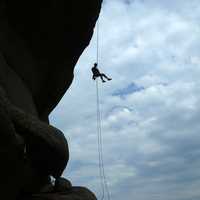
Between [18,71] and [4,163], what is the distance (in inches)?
132

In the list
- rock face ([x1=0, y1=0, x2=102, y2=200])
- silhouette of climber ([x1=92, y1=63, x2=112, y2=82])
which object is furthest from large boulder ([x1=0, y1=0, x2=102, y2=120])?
silhouette of climber ([x1=92, y1=63, x2=112, y2=82])

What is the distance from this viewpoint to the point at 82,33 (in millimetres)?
12086

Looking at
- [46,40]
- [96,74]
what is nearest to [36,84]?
[46,40]

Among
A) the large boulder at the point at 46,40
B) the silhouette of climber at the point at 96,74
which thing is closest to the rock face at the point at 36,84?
the large boulder at the point at 46,40

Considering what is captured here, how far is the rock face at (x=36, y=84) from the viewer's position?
8609mm

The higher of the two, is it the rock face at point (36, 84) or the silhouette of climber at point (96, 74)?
the silhouette of climber at point (96, 74)

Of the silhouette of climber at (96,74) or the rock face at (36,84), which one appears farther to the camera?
the silhouette of climber at (96,74)

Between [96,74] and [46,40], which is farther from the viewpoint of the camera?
[96,74]

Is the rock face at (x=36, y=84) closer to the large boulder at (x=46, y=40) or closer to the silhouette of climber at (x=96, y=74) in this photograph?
the large boulder at (x=46, y=40)

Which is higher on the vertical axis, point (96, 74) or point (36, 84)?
point (96, 74)

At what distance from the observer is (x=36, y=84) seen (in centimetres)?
1176

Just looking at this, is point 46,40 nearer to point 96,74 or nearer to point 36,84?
Answer: point 36,84

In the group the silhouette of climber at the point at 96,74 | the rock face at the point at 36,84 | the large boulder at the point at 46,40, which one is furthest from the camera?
the silhouette of climber at the point at 96,74

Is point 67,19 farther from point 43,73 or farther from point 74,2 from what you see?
point 43,73
